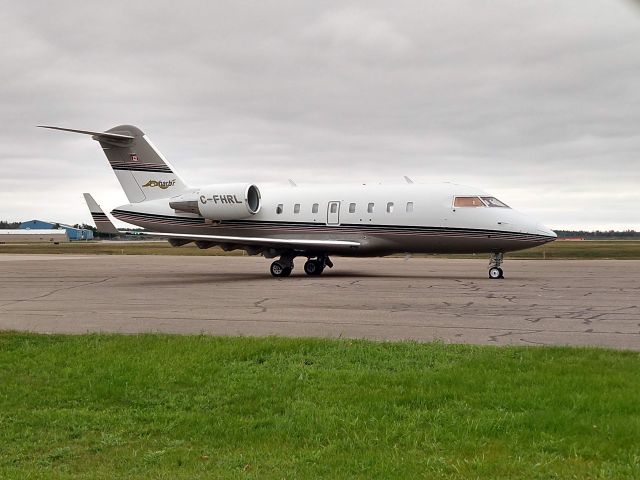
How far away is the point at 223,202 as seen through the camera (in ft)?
86.8

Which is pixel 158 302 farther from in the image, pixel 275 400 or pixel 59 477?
pixel 59 477

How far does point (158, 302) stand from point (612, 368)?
438 inches

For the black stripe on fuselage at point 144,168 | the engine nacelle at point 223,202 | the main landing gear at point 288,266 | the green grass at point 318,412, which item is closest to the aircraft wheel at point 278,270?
the main landing gear at point 288,266

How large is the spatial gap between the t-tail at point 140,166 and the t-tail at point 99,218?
355cm

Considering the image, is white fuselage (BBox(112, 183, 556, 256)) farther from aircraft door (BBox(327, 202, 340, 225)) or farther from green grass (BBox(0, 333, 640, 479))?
green grass (BBox(0, 333, 640, 479))

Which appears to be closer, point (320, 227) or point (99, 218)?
point (99, 218)

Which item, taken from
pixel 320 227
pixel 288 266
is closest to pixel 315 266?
pixel 288 266

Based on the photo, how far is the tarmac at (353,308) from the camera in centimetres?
1095

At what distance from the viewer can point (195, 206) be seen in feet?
88.2

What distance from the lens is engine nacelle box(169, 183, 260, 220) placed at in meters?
26.2

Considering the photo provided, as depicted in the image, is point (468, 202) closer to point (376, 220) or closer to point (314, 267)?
point (376, 220)

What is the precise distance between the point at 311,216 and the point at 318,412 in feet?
65.8

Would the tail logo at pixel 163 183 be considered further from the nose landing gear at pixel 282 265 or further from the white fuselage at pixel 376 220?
the nose landing gear at pixel 282 265

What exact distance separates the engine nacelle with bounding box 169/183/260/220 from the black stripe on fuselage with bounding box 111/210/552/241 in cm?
47
